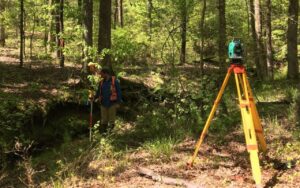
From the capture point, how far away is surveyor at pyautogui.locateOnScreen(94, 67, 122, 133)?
10.4m

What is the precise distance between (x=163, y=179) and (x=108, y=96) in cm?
459

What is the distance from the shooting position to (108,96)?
34.7ft

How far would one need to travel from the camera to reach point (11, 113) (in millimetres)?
10906

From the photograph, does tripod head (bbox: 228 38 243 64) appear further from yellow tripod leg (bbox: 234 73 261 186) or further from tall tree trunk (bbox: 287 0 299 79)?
tall tree trunk (bbox: 287 0 299 79)

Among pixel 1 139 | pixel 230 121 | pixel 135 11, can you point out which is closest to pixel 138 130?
pixel 230 121

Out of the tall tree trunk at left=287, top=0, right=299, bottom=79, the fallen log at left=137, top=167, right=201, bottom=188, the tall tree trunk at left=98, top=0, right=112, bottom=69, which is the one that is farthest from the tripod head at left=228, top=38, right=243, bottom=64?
the tall tree trunk at left=287, top=0, right=299, bottom=79

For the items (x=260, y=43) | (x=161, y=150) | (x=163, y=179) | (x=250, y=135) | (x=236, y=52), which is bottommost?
(x=163, y=179)

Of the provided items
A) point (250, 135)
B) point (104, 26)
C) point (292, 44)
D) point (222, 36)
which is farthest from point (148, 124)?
point (292, 44)

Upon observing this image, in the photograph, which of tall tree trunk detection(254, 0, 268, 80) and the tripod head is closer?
the tripod head

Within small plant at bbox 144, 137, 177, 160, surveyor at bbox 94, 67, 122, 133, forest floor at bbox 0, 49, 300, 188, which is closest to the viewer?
forest floor at bbox 0, 49, 300, 188

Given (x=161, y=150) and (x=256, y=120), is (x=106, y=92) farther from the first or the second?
(x=256, y=120)

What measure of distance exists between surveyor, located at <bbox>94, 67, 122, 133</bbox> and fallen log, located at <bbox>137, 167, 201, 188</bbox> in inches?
141

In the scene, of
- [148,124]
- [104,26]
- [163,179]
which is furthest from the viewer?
[104,26]

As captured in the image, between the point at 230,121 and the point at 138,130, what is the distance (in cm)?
264
